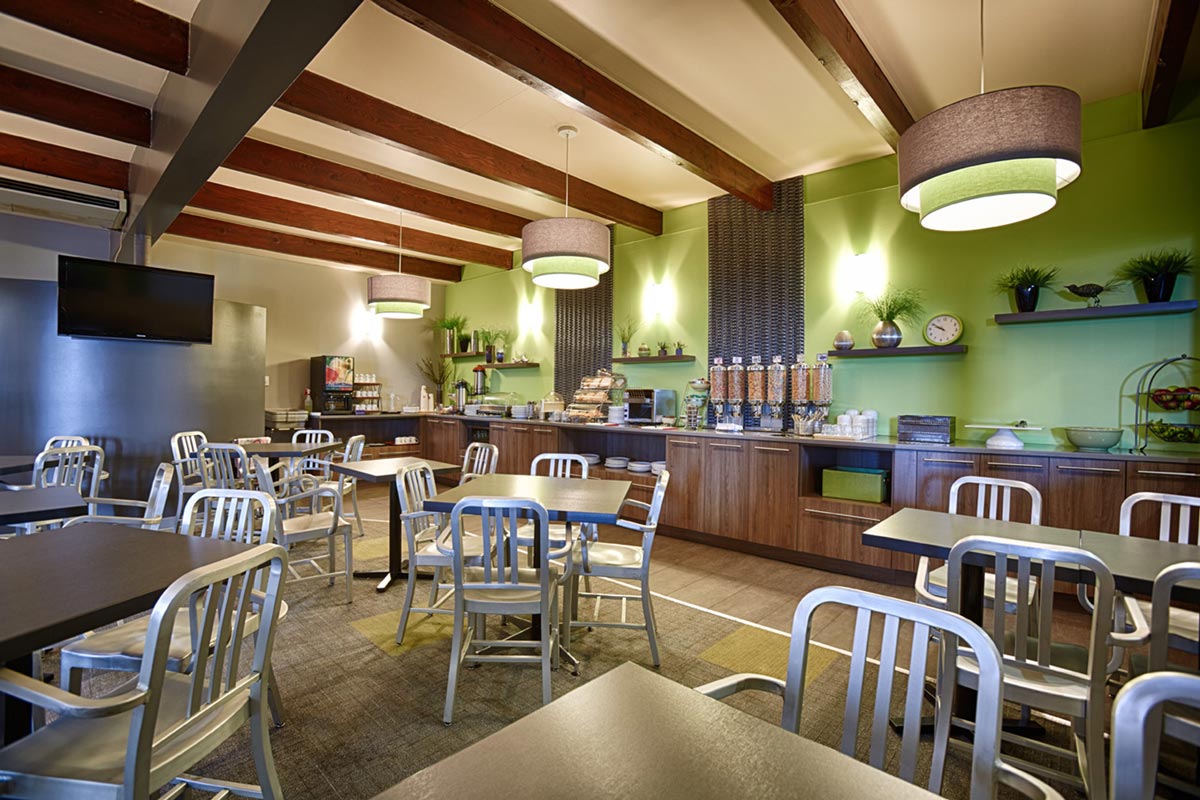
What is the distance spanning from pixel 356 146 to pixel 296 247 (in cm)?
310

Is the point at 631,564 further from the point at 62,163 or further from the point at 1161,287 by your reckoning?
the point at 62,163

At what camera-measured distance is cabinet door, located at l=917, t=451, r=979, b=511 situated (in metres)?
3.75

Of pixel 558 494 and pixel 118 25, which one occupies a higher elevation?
pixel 118 25

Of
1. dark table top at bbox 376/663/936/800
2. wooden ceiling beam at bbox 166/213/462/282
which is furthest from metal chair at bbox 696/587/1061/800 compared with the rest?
wooden ceiling beam at bbox 166/213/462/282

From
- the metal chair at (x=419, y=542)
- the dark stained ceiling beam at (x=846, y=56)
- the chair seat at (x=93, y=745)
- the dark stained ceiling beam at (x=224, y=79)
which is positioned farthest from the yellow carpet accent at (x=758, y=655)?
the dark stained ceiling beam at (x=224, y=79)

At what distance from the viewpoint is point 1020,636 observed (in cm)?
180

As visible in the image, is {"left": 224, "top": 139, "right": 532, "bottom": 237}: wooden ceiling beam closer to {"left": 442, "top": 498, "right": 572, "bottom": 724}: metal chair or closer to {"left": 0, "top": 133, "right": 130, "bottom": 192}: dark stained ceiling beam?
{"left": 0, "top": 133, "right": 130, "bottom": 192}: dark stained ceiling beam

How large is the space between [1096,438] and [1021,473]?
1.64 feet

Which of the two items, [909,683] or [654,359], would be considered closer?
[909,683]

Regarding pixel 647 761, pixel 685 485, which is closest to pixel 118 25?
pixel 647 761

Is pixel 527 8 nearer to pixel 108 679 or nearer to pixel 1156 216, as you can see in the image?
pixel 108 679

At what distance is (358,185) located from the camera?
5148 mm

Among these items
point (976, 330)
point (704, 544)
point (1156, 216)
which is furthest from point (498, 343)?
point (1156, 216)

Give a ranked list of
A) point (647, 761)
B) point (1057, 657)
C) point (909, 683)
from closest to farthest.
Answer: point (647, 761) → point (909, 683) → point (1057, 657)
